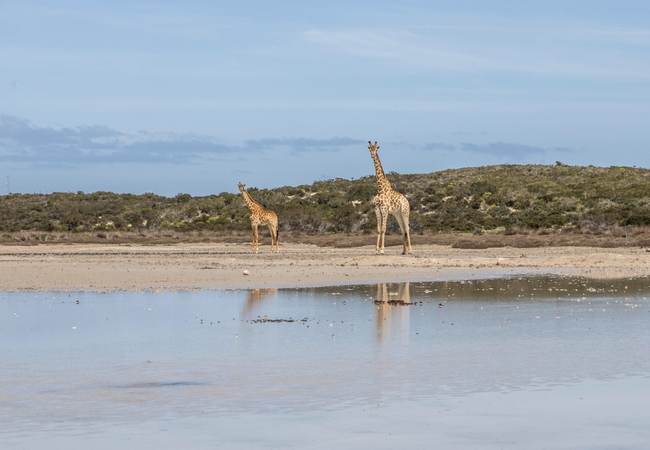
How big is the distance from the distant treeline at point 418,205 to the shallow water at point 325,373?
30679 mm

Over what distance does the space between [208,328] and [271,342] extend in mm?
1660

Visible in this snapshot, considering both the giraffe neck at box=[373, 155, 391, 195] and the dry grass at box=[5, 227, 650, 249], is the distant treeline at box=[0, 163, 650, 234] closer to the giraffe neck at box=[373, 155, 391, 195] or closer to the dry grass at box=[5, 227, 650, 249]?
the dry grass at box=[5, 227, 650, 249]

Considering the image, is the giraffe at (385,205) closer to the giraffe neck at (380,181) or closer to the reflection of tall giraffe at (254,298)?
the giraffe neck at (380,181)

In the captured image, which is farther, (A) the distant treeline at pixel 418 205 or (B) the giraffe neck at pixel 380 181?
(A) the distant treeline at pixel 418 205

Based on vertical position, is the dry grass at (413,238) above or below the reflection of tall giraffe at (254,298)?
above

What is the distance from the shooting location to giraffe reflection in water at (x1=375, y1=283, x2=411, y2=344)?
13.2 m

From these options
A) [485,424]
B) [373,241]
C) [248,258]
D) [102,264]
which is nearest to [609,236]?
[373,241]

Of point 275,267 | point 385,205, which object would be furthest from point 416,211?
point 275,267

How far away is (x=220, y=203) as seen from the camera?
73.8m

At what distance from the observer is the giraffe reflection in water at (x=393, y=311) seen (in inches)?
521

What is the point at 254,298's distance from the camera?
59.8 ft

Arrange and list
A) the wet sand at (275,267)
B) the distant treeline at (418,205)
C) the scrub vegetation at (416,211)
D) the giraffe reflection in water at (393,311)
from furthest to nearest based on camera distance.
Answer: the distant treeline at (418,205) → the scrub vegetation at (416,211) → the wet sand at (275,267) → the giraffe reflection in water at (393,311)

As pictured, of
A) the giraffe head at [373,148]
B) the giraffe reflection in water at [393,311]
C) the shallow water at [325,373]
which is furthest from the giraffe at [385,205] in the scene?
the shallow water at [325,373]

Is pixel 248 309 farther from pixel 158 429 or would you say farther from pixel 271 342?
pixel 158 429
